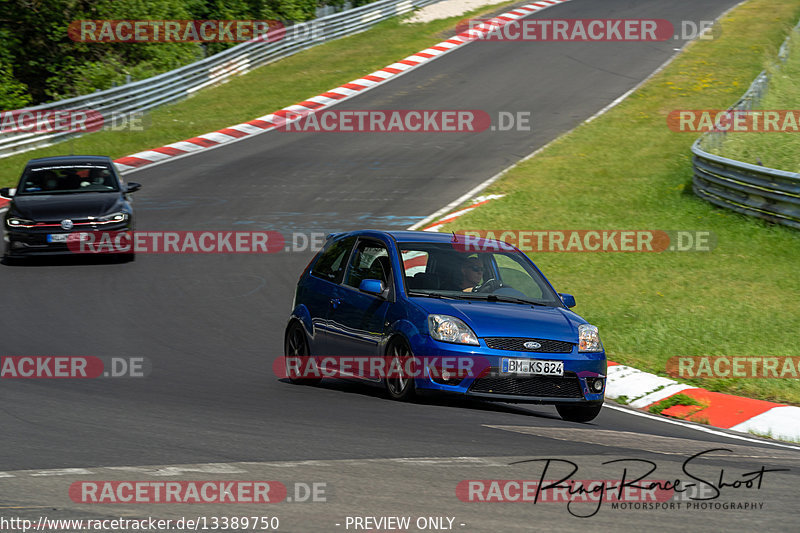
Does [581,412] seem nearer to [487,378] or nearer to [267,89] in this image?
[487,378]

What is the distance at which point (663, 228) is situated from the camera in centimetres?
1883

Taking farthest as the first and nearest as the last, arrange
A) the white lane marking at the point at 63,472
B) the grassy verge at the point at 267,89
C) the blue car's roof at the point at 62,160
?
the grassy verge at the point at 267,89 < the blue car's roof at the point at 62,160 < the white lane marking at the point at 63,472

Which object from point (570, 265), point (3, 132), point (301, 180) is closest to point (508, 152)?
point (301, 180)

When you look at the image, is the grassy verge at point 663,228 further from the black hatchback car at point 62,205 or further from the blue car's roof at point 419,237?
the black hatchback car at point 62,205

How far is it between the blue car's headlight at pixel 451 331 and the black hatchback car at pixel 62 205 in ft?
30.4

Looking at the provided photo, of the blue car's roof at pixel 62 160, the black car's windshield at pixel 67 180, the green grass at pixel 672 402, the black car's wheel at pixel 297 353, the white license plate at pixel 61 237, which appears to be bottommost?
the white license plate at pixel 61 237

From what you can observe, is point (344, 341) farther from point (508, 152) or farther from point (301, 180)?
point (508, 152)

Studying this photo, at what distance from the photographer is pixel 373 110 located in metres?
29.8

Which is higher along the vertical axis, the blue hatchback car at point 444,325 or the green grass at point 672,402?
the blue hatchback car at point 444,325

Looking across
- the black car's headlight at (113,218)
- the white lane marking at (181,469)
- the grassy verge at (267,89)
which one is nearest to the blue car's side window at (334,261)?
the white lane marking at (181,469)

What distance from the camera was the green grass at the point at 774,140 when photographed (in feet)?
68.7

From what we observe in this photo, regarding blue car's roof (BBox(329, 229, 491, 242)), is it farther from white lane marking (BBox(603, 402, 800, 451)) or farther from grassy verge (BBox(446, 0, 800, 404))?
grassy verge (BBox(446, 0, 800, 404))

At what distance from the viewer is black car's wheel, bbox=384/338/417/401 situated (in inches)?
356

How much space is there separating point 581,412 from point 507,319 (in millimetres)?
1039
